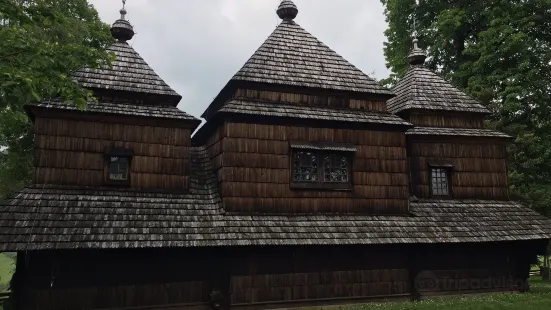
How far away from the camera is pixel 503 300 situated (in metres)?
12.2

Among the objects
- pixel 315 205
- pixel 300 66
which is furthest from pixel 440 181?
pixel 300 66

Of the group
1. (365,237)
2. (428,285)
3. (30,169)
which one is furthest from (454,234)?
(30,169)

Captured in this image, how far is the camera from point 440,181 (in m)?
14.8

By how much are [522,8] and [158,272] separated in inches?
883

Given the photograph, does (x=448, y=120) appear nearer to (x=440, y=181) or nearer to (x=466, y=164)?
(x=466, y=164)

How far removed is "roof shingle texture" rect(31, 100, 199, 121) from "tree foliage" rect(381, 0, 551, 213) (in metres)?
15.6

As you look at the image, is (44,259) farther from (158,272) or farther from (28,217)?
(158,272)

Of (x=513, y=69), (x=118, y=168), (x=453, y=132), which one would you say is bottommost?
(x=118, y=168)

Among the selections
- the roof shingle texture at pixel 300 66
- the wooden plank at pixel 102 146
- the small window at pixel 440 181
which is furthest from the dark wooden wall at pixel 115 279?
the small window at pixel 440 181

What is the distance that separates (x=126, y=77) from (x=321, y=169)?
6.42 metres

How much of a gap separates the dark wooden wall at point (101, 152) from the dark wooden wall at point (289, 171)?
127 centimetres

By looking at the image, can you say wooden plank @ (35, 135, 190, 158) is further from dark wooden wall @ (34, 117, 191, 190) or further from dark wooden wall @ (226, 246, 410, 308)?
dark wooden wall @ (226, 246, 410, 308)

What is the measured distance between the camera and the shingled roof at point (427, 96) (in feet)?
50.9

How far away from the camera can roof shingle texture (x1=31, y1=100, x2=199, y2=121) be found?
11.4 meters
